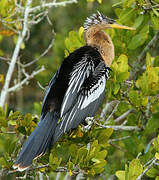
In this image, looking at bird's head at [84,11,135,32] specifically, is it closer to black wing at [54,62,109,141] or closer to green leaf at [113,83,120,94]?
black wing at [54,62,109,141]

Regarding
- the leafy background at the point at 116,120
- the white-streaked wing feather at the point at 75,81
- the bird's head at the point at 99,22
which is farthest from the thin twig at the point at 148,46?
the white-streaked wing feather at the point at 75,81

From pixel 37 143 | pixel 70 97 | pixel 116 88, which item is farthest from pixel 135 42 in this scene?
pixel 37 143

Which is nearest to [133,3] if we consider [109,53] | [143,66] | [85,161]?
[109,53]

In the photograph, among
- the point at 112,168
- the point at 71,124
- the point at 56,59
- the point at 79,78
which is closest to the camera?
the point at 71,124

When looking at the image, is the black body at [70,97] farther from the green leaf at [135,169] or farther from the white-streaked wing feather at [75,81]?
the green leaf at [135,169]

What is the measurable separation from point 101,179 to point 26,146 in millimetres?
1031

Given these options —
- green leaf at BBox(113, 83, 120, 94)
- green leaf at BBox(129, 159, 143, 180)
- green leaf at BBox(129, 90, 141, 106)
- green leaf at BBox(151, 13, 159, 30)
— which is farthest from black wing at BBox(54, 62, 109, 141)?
green leaf at BBox(129, 159, 143, 180)

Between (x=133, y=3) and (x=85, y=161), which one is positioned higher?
(x=133, y=3)

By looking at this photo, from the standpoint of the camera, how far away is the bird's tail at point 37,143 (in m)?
2.41

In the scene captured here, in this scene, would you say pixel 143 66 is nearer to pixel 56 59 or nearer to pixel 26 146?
pixel 56 59

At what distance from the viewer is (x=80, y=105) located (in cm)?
290

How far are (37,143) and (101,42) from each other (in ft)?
4.41

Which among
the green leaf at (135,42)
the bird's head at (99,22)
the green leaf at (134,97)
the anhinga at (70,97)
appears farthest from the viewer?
the bird's head at (99,22)

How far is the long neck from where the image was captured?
336cm
